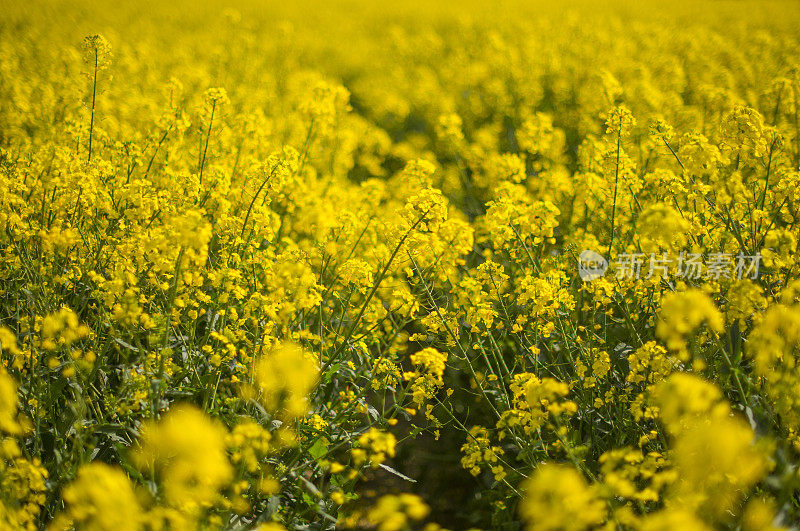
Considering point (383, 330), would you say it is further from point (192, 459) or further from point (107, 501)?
point (107, 501)

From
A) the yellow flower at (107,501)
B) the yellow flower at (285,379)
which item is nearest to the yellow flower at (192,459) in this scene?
the yellow flower at (107,501)

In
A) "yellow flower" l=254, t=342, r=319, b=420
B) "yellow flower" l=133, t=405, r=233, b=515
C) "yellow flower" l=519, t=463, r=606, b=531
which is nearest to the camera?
"yellow flower" l=519, t=463, r=606, b=531

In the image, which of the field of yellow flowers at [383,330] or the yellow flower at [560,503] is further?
the field of yellow flowers at [383,330]

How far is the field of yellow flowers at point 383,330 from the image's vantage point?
177 cm

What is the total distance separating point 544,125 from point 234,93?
129 inches

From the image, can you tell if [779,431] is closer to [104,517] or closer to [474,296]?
[474,296]

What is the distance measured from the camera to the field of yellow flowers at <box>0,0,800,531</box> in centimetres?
177

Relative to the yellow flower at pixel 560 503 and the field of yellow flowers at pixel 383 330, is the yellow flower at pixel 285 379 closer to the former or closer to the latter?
the field of yellow flowers at pixel 383 330

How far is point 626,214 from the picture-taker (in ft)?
11.3

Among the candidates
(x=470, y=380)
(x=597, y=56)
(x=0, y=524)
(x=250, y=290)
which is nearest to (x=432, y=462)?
(x=470, y=380)

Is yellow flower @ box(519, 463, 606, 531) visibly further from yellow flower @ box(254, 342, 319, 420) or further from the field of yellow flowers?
yellow flower @ box(254, 342, 319, 420)

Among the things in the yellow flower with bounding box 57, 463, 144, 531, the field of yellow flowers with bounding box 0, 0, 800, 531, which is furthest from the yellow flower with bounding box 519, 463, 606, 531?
the yellow flower with bounding box 57, 463, 144, 531

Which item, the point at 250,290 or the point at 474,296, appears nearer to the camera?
the point at 474,296

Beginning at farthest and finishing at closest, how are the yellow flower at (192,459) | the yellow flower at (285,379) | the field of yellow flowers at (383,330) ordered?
the yellow flower at (285,379), the field of yellow flowers at (383,330), the yellow flower at (192,459)
